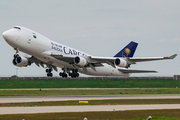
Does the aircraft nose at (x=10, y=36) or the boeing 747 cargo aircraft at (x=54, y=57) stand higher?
the aircraft nose at (x=10, y=36)

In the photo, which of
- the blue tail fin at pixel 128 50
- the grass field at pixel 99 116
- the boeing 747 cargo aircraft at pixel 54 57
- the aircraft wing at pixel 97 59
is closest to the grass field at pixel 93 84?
the blue tail fin at pixel 128 50

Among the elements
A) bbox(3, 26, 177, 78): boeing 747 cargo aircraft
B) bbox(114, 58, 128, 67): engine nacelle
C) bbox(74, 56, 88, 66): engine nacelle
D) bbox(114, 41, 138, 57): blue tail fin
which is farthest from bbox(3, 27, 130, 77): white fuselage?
bbox(114, 41, 138, 57): blue tail fin

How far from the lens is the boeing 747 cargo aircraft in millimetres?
45688

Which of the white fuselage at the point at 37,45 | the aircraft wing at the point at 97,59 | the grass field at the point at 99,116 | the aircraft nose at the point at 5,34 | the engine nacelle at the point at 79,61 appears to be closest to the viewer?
the grass field at the point at 99,116

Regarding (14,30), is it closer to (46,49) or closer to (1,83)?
(46,49)

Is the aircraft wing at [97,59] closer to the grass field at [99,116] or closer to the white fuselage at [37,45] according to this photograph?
the white fuselage at [37,45]

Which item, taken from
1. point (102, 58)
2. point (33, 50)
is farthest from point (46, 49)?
point (102, 58)

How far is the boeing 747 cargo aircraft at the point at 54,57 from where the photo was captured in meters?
45.7

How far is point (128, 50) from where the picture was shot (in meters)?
68.3

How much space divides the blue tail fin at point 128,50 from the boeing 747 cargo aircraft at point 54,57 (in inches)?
178

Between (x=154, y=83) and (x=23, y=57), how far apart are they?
149 ft

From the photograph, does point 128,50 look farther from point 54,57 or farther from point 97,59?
point 54,57

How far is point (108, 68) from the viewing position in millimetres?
63969

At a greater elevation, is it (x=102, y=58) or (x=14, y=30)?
(x=14, y=30)
